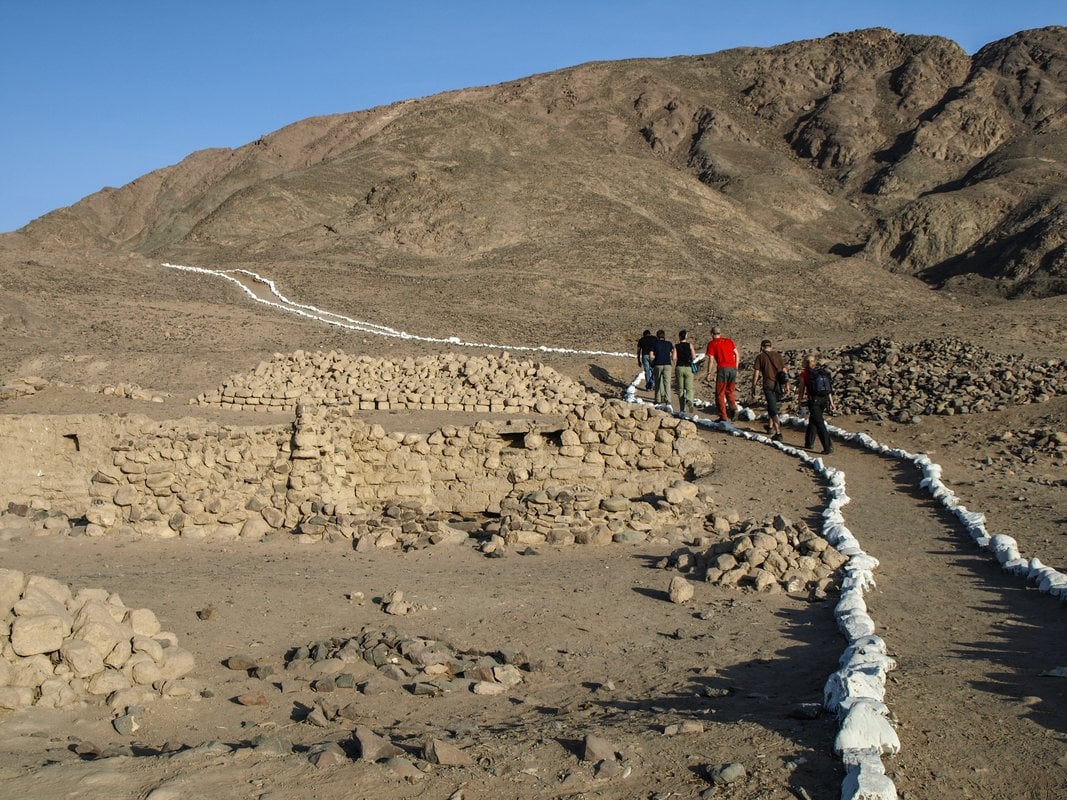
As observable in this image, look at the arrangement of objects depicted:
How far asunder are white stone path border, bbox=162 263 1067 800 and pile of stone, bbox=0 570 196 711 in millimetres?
3539

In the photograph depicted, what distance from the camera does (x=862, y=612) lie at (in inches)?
255

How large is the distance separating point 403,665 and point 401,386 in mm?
10755

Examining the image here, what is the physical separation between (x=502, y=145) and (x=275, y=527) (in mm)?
53128

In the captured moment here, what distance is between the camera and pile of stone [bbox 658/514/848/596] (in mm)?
7582

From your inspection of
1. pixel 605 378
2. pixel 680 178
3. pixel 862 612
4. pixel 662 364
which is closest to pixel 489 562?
pixel 862 612

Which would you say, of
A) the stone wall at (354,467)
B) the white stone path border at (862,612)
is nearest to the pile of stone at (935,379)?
the white stone path border at (862,612)

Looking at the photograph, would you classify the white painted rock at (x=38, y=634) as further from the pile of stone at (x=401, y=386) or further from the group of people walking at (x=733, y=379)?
the group of people walking at (x=733, y=379)

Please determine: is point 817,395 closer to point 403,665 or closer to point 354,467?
point 354,467

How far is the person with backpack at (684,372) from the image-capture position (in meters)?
16.2

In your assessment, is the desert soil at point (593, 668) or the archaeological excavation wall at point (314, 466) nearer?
the desert soil at point (593, 668)

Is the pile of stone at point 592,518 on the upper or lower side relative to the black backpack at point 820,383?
lower

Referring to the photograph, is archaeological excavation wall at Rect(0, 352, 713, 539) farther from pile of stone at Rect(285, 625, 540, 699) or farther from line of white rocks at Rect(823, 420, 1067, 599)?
pile of stone at Rect(285, 625, 540, 699)

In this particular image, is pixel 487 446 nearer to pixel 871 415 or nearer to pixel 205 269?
pixel 871 415

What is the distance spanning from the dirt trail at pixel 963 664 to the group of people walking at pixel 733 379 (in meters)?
3.67
